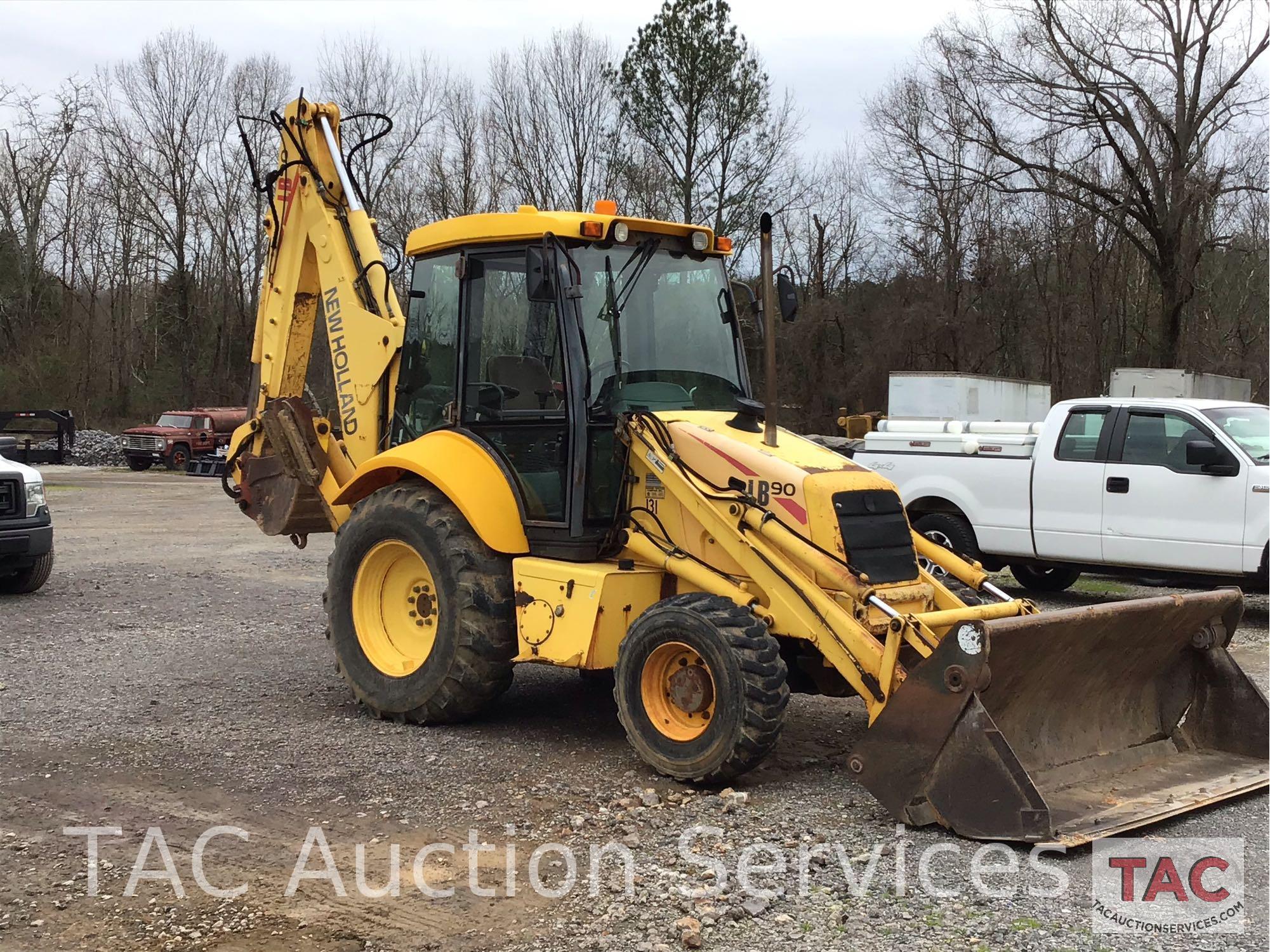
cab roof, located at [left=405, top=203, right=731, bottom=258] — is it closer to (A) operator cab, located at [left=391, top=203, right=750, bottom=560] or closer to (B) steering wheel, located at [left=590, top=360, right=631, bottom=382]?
(A) operator cab, located at [left=391, top=203, right=750, bottom=560]

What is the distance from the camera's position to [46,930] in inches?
170

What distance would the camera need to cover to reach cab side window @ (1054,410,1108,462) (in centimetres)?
1150

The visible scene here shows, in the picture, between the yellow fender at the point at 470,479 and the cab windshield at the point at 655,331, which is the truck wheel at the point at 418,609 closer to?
the yellow fender at the point at 470,479

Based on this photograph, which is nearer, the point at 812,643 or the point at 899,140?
the point at 812,643

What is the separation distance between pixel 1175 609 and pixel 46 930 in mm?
5144

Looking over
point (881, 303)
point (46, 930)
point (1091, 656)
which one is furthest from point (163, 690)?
point (881, 303)

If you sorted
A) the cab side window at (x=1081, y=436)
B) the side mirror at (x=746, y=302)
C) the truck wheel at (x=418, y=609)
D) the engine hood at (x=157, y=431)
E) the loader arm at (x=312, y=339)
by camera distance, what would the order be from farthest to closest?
the engine hood at (x=157, y=431) < the cab side window at (x=1081, y=436) < the loader arm at (x=312, y=339) < the side mirror at (x=746, y=302) < the truck wheel at (x=418, y=609)

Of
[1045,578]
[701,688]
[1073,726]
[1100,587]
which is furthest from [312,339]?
[1100,587]

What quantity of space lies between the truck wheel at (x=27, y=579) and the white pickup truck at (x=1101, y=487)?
8.13 meters

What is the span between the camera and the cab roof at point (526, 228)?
6.79 metres

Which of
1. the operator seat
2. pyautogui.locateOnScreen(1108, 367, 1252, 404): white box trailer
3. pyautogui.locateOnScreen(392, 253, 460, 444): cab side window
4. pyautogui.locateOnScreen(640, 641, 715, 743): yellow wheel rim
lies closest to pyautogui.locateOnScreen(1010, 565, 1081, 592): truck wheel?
pyautogui.locateOnScreen(392, 253, 460, 444): cab side window

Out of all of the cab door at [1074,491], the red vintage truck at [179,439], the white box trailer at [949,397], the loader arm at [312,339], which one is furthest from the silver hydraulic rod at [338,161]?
the red vintage truck at [179,439]

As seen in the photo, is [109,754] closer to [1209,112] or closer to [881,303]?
[1209,112]

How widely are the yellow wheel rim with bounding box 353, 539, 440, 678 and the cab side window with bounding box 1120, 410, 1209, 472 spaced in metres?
6.95
